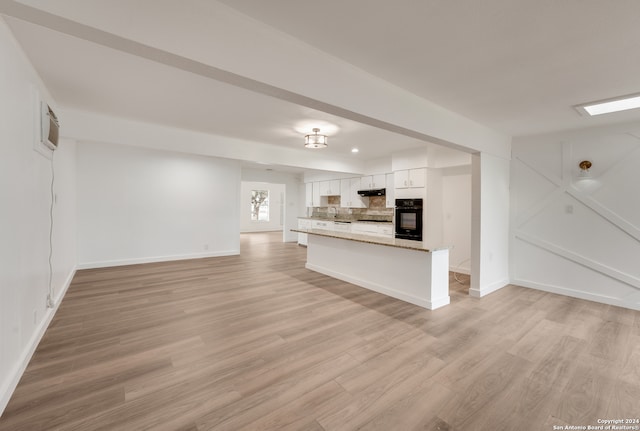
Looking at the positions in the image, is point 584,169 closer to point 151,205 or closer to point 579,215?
point 579,215

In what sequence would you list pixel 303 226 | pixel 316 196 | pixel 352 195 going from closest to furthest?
pixel 352 195 < pixel 316 196 < pixel 303 226

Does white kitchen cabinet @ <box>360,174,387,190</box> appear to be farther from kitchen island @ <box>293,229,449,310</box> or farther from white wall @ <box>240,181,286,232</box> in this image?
white wall @ <box>240,181,286,232</box>

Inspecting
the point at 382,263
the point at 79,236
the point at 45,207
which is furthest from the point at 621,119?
the point at 79,236

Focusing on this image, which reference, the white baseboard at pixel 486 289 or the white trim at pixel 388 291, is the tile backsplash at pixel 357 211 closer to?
the white trim at pixel 388 291

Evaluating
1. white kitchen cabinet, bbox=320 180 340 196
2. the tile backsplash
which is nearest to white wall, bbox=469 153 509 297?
the tile backsplash

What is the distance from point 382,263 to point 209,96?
125 inches

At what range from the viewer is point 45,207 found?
2.78m

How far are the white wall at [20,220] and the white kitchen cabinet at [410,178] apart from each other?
18.3 feet

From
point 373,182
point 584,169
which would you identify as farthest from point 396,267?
point 373,182

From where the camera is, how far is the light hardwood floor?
5.52 feet

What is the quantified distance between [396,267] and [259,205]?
405 inches

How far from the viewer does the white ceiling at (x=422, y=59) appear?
1.63 m

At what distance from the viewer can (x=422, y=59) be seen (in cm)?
220

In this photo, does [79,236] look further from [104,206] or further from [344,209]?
[344,209]
